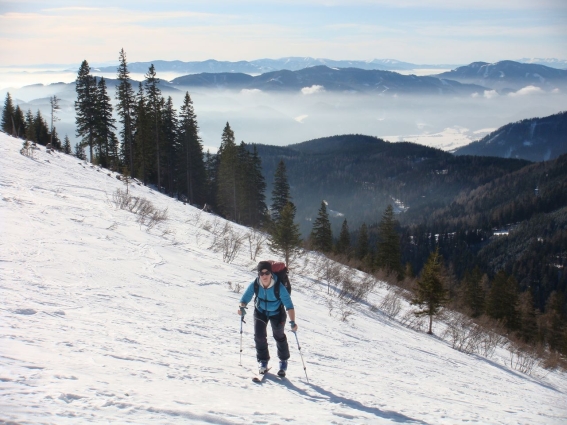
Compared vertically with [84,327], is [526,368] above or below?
→ below

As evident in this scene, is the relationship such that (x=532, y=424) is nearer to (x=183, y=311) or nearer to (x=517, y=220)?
(x=183, y=311)

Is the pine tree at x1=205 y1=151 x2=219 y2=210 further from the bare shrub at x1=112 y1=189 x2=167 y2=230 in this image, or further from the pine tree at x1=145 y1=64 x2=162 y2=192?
the bare shrub at x1=112 y1=189 x2=167 y2=230

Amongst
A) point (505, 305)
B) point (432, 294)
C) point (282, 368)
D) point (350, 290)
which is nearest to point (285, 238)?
point (350, 290)

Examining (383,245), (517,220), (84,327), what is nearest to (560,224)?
(517,220)

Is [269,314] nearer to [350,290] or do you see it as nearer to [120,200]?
[350,290]

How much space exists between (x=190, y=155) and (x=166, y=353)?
121 feet

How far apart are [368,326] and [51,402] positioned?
416 inches

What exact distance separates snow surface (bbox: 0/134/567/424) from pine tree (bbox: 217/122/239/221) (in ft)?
90.7

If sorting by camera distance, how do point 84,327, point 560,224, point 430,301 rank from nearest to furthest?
point 84,327 < point 430,301 < point 560,224

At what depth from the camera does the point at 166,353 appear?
18.6 feet

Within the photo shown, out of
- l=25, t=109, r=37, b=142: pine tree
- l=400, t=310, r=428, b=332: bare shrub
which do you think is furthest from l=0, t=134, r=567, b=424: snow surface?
l=25, t=109, r=37, b=142: pine tree

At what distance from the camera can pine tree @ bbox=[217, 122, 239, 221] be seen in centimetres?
4069

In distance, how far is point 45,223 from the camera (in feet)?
35.4

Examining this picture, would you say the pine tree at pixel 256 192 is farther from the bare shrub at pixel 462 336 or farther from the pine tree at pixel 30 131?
the bare shrub at pixel 462 336
